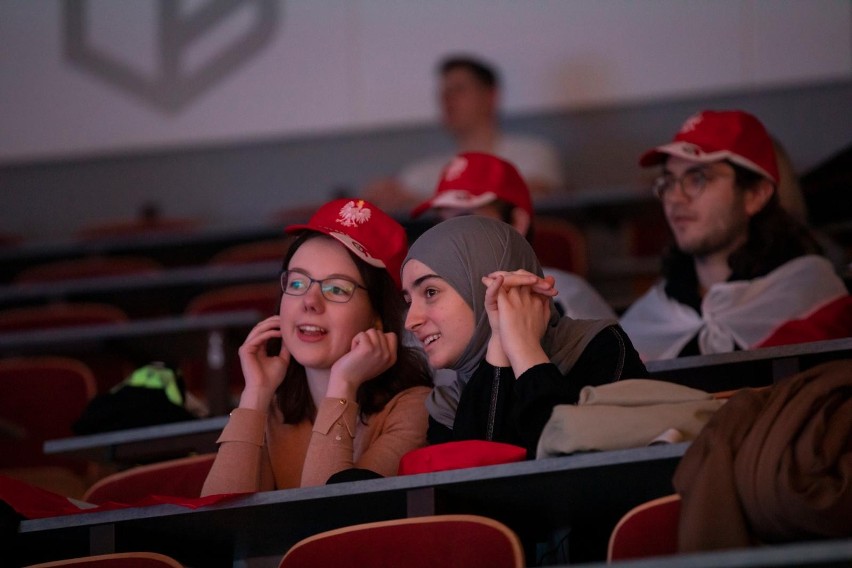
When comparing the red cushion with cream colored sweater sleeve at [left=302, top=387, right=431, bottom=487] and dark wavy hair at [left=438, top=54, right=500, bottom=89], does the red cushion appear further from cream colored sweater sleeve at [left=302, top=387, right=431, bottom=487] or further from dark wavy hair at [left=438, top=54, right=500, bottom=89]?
dark wavy hair at [left=438, top=54, right=500, bottom=89]

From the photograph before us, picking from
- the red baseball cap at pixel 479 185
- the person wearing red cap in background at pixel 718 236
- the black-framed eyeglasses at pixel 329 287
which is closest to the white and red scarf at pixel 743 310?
the person wearing red cap in background at pixel 718 236

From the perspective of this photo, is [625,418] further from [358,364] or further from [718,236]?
[718,236]

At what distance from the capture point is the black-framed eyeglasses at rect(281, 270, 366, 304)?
2.70 metres

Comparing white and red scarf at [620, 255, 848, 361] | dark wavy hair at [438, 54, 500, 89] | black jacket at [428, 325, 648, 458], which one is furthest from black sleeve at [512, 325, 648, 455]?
dark wavy hair at [438, 54, 500, 89]

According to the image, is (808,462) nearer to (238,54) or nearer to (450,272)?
(450,272)

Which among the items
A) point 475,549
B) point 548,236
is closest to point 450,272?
point 475,549

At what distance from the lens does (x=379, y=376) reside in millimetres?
2734

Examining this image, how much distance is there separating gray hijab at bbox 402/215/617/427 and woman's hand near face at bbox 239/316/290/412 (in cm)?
39

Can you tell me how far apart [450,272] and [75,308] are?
7.79ft

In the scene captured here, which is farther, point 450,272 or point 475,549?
point 450,272

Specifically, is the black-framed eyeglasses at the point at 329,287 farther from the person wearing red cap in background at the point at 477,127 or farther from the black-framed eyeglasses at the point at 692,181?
the person wearing red cap in background at the point at 477,127

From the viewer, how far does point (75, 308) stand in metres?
4.41

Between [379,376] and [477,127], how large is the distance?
3.02 m

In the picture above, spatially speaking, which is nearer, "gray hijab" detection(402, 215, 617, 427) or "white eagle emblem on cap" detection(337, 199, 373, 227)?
"gray hijab" detection(402, 215, 617, 427)
